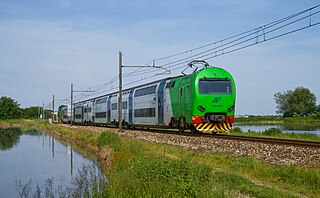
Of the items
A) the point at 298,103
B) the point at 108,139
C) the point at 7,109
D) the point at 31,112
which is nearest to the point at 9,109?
the point at 7,109

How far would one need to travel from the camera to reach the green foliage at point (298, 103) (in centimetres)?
9488

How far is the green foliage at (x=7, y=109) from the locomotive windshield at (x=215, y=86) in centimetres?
13223

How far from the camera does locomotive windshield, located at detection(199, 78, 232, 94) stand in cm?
2306

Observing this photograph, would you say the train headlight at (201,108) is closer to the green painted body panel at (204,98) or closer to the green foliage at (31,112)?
the green painted body panel at (204,98)

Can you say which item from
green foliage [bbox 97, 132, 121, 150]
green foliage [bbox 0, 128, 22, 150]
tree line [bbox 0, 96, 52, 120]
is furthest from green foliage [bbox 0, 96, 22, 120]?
green foliage [bbox 97, 132, 121, 150]

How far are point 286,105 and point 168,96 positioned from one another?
78.6 metres

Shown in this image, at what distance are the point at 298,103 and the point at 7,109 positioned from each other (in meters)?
97.7

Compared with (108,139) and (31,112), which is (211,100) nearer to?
(108,139)

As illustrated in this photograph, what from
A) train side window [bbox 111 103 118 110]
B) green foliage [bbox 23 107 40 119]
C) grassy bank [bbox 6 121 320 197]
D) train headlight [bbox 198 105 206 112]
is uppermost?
green foliage [bbox 23 107 40 119]

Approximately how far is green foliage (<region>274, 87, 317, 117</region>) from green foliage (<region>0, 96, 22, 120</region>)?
9274 cm

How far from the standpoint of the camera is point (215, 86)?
23234 mm

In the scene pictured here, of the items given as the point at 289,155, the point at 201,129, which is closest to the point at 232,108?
the point at 201,129

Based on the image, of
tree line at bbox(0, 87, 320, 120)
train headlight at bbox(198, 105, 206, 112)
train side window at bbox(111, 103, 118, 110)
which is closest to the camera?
train headlight at bbox(198, 105, 206, 112)

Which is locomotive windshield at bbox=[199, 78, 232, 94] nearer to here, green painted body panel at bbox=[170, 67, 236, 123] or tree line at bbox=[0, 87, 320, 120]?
green painted body panel at bbox=[170, 67, 236, 123]
